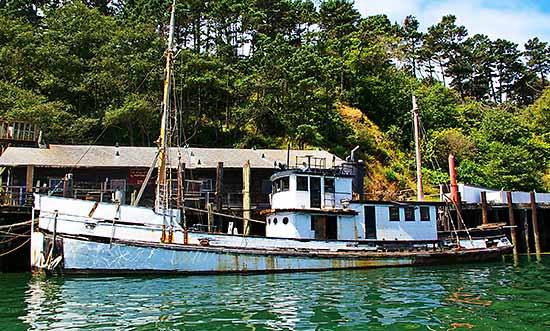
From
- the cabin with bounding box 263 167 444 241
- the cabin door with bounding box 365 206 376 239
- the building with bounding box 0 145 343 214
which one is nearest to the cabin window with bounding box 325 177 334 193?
the cabin with bounding box 263 167 444 241

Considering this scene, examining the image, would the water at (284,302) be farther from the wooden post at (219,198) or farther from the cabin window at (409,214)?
the wooden post at (219,198)

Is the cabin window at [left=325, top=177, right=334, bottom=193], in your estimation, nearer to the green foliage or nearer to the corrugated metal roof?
the corrugated metal roof

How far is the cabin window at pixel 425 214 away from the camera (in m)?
24.2

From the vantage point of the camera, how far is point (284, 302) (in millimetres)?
13156

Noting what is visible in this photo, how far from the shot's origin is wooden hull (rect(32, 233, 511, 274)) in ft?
61.9

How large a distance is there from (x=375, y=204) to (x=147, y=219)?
11199 mm

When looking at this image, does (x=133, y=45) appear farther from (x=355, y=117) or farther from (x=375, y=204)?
(x=375, y=204)

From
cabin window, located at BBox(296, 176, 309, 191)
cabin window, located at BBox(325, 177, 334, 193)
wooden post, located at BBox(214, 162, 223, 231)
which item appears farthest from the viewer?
wooden post, located at BBox(214, 162, 223, 231)

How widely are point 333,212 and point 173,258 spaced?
7881 millimetres

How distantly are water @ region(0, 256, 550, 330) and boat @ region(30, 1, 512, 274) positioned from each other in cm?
106

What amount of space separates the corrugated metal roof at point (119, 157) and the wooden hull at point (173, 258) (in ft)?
24.5

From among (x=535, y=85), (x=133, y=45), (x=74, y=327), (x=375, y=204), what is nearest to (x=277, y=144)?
(x=133, y=45)

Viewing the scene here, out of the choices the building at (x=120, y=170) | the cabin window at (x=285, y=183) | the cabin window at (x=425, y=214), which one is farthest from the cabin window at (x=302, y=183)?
the cabin window at (x=425, y=214)

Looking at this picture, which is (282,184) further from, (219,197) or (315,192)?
(219,197)
